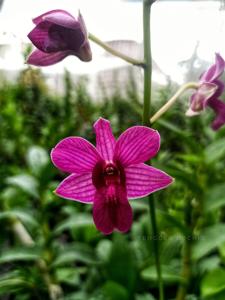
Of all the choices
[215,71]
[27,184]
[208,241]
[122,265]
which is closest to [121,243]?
[122,265]

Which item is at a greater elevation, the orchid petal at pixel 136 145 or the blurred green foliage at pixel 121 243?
the orchid petal at pixel 136 145

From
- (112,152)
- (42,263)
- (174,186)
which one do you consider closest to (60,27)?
(112,152)

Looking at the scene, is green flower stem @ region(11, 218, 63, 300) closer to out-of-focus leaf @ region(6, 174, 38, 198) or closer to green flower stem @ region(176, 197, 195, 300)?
out-of-focus leaf @ region(6, 174, 38, 198)

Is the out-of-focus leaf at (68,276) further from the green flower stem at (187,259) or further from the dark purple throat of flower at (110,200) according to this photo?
the dark purple throat of flower at (110,200)

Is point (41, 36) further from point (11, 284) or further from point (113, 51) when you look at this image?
point (11, 284)

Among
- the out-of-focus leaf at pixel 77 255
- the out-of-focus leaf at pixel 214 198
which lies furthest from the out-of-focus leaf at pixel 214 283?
the out-of-focus leaf at pixel 77 255

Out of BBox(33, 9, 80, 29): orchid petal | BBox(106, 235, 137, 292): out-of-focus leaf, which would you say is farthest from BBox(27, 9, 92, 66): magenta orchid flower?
BBox(106, 235, 137, 292): out-of-focus leaf
